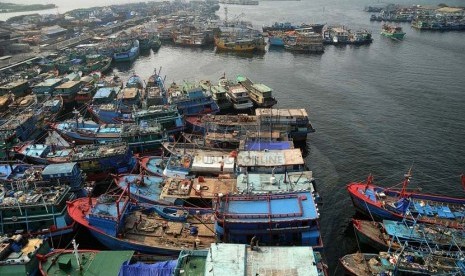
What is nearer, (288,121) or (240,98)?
(288,121)

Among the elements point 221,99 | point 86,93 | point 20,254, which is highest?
point 86,93

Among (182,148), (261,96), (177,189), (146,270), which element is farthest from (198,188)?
(261,96)

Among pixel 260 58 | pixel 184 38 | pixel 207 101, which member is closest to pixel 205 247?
pixel 207 101

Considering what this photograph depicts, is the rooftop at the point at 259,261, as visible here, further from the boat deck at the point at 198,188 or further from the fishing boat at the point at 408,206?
the fishing boat at the point at 408,206

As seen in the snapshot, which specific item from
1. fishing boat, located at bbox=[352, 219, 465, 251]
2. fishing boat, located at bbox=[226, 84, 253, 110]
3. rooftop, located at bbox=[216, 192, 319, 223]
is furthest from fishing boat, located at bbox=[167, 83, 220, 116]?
fishing boat, located at bbox=[352, 219, 465, 251]

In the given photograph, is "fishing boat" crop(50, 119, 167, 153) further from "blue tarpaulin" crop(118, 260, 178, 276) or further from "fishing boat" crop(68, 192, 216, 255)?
"blue tarpaulin" crop(118, 260, 178, 276)

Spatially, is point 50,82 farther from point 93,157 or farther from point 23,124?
point 93,157
